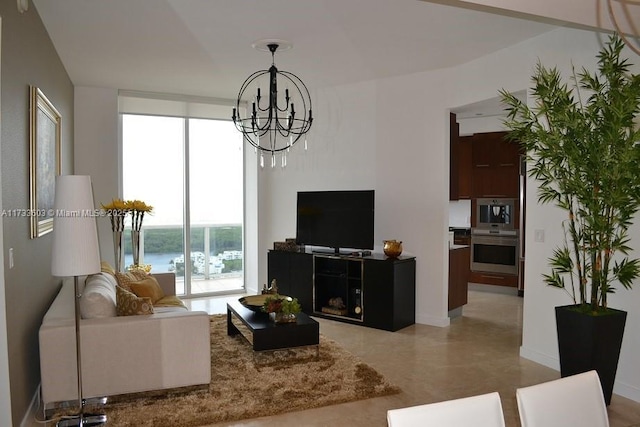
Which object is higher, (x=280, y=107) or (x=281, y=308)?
(x=280, y=107)

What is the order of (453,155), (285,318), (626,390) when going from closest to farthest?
(626,390) < (285,318) < (453,155)

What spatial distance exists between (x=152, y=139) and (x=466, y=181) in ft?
15.9

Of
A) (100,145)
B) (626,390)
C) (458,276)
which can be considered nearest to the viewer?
(626,390)

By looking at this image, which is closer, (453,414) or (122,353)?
(453,414)

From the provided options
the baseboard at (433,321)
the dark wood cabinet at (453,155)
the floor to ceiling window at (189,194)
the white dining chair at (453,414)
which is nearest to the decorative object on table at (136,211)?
the floor to ceiling window at (189,194)

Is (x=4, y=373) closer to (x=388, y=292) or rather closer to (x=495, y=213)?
(x=388, y=292)

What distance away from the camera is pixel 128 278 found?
487cm

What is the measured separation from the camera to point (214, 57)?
17.0 feet

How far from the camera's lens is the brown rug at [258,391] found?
10.9ft

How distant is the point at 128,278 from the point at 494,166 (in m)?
5.52

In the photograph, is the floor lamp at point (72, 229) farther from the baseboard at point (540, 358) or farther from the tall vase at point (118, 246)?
the baseboard at point (540, 358)

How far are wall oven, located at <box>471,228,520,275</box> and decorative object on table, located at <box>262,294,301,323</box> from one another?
4346mm

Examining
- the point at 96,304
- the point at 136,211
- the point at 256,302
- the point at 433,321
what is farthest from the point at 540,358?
the point at 136,211

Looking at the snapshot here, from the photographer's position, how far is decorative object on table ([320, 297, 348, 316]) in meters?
5.96
